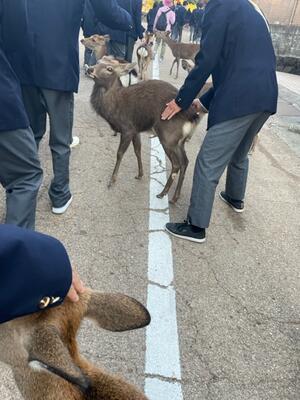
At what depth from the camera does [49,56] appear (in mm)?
3578

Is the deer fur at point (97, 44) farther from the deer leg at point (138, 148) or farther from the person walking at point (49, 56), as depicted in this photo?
the person walking at point (49, 56)

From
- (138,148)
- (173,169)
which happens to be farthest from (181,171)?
(138,148)

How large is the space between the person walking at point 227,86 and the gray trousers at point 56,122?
109 centimetres

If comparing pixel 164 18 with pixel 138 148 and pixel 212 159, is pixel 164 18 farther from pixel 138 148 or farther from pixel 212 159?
pixel 212 159

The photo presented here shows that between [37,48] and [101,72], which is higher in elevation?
[37,48]

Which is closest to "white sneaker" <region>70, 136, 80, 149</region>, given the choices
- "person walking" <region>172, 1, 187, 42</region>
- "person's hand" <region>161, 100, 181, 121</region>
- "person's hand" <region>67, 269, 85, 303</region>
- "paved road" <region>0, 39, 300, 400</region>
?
"paved road" <region>0, 39, 300, 400</region>

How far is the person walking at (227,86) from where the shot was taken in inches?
133

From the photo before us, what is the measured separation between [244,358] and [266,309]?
596 mm

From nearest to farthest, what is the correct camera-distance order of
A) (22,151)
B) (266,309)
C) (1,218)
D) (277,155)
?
(22,151), (266,309), (1,218), (277,155)

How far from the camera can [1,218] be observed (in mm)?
3965

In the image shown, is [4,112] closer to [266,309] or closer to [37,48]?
[37,48]

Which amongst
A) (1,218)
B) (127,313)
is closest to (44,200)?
(1,218)

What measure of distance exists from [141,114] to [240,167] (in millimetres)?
1331

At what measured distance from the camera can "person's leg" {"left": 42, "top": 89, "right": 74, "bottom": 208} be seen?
380cm
